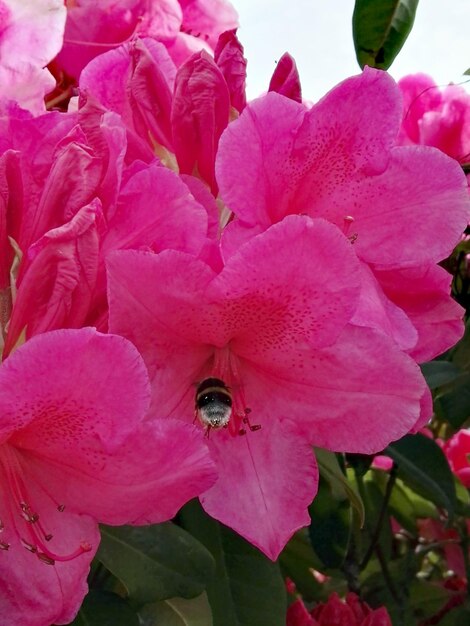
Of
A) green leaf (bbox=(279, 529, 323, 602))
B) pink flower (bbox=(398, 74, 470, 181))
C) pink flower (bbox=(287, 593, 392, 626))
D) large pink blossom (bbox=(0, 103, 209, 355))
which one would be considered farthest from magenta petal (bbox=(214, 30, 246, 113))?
green leaf (bbox=(279, 529, 323, 602))

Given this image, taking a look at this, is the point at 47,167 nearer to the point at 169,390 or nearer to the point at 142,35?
the point at 169,390

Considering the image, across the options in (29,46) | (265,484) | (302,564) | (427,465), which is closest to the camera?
(265,484)

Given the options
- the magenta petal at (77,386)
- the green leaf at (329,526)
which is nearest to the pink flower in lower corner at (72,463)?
the magenta petal at (77,386)

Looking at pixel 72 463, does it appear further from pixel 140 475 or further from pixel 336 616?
pixel 336 616

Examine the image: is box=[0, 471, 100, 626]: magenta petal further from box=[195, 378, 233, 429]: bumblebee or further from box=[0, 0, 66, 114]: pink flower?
box=[0, 0, 66, 114]: pink flower

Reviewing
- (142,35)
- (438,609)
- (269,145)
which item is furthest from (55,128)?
(438,609)

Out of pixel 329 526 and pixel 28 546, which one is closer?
pixel 28 546

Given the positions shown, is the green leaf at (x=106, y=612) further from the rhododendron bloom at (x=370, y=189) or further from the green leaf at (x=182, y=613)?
the rhododendron bloom at (x=370, y=189)

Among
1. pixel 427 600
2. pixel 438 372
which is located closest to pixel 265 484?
pixel 438 372
